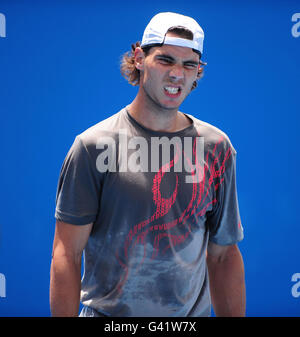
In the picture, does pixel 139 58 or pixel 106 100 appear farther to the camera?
pixel 106 100

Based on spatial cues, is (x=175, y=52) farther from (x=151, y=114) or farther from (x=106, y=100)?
(x=106, y=100)

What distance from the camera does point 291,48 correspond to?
2.45m

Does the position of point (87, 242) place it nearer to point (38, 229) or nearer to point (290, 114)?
point (38, 229)

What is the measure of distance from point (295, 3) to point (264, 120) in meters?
0.63

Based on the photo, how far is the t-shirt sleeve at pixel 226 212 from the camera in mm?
1204

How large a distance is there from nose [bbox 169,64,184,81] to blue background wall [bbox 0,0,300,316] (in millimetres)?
1288

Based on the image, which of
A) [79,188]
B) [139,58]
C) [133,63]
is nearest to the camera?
[79,188]

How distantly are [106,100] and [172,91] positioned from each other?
1307mm

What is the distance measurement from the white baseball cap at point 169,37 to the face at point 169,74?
0.04 ft

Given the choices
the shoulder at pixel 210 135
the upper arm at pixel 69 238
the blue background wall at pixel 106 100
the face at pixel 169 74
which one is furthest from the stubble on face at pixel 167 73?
the blue background wall at pixel 106 100

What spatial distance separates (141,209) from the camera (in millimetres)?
1091
